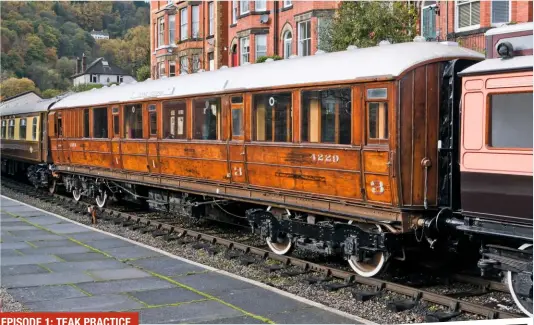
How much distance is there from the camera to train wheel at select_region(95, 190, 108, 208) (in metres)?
18.5

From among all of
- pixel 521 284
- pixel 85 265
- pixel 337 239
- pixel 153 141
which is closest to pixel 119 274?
pixel 85 265

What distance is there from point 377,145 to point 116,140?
9283 millimetres

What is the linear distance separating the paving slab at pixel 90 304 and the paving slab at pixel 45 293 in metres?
0.19

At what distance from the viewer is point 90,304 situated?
8.28 m

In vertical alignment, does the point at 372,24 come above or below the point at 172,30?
below

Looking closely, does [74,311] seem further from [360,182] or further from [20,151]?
[20,151]

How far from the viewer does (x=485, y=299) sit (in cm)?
860

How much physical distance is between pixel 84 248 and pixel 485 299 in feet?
24.0

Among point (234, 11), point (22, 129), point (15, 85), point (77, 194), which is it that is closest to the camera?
point (77, 194)

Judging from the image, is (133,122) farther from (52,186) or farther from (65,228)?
(52,186)

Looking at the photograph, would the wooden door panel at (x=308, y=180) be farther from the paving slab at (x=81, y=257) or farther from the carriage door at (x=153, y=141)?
the carriage door at (x=153, y=141)

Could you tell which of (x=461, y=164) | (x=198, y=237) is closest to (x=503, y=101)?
(x=461, y=164)

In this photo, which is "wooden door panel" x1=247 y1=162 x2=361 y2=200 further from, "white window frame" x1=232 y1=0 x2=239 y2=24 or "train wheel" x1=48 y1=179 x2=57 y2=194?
"white window frame" x1=232 y1=0 x2=239 y2=24

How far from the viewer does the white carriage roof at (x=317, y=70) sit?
8.84 meters
